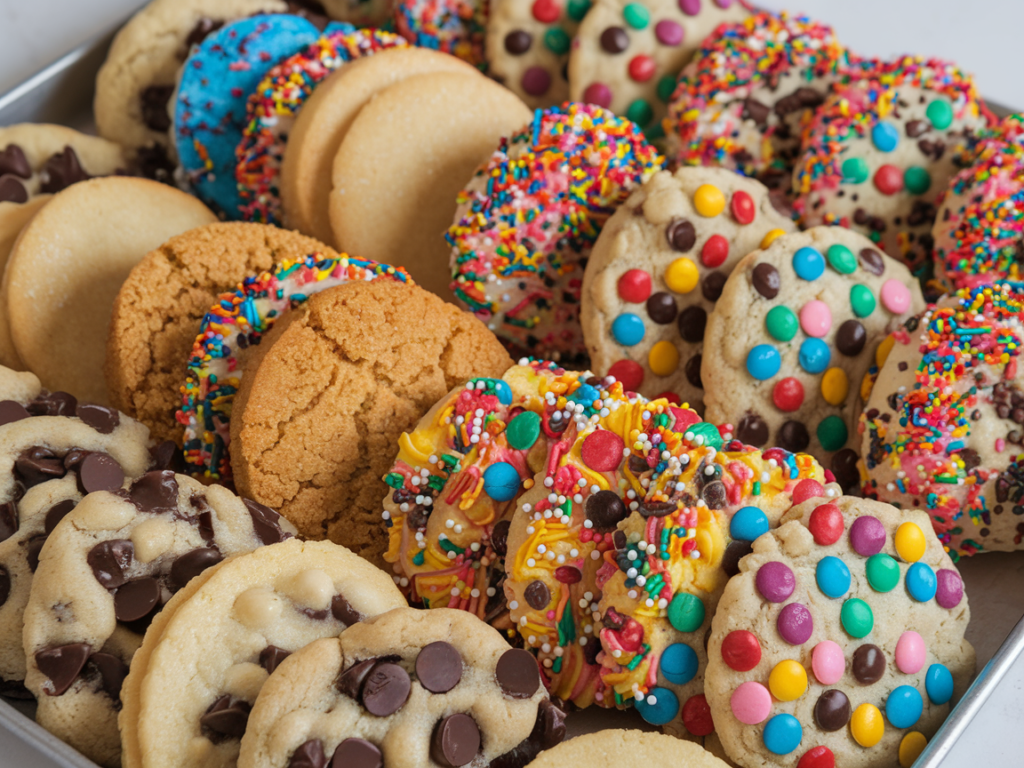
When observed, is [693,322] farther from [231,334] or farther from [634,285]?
[231,334]

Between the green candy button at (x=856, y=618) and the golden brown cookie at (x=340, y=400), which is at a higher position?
the green candy button at (x=856, y=618)

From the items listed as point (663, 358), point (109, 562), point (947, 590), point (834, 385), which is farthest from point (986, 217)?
point (109, 562)

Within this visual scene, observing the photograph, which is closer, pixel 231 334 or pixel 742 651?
pixel 742 651

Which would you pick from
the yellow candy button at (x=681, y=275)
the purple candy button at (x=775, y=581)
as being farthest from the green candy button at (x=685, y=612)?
the yellow candy button at (x=681, y=275)

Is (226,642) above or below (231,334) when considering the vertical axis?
below

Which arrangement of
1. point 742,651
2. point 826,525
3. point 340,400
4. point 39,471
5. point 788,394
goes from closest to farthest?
point 742,651
point 826,525
point 39,471
point 340,400
point 788,394

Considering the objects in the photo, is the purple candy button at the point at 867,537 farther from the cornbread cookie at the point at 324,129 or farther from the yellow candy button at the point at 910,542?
the cornbread cookie at the point at 324,129

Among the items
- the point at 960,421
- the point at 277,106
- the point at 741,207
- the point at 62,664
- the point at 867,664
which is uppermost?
the point at 741,207
